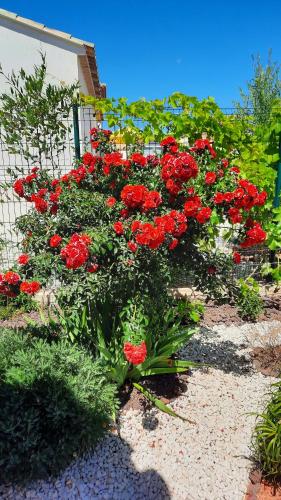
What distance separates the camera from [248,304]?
4.50m

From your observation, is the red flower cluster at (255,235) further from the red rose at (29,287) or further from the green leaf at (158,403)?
the red rose at (29,287)

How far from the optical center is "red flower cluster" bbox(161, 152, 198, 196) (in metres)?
2.54

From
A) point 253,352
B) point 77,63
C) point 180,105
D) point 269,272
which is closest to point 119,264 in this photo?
point 253,352

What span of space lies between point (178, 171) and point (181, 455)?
6.00 ft

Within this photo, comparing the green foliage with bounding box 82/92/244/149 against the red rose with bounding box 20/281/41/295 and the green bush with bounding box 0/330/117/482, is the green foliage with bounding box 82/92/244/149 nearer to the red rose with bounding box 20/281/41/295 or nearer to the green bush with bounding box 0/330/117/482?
the red rose with bounding box 20/281/41/295

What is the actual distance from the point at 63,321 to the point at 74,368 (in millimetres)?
585

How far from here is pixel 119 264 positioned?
2533 mm

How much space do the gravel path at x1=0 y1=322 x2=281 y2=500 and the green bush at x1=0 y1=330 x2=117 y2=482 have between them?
0.14m

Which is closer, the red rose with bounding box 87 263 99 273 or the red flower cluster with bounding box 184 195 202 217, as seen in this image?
the red rose with bounding box 87 263 99 273

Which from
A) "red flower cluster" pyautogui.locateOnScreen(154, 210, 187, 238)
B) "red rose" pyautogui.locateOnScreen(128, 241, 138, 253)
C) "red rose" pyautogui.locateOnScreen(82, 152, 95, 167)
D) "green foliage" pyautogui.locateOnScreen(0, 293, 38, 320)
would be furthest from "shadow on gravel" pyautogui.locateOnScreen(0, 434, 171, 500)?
"green foliage" pyautogui.locateOnScreen(0, 293, 38, 320)

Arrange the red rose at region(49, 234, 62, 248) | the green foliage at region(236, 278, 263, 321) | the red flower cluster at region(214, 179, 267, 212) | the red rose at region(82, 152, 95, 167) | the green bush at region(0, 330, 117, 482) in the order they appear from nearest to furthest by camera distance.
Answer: the green bush at region(0, 330, 117, 482)
the red rose at region(49, 234, 62, 248)
the red flower cluster at region(214, 179, 267, 212)
the red rose at region(82, 152, 95, 167)
the green foliage at region(236, 278, 263, 321)

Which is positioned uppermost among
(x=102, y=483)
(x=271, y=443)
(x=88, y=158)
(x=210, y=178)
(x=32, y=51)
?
(x=32, y=51)

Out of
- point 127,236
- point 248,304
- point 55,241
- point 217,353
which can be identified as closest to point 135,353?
point 127,236

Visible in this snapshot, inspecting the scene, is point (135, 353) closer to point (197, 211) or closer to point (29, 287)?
point (29, 287)
